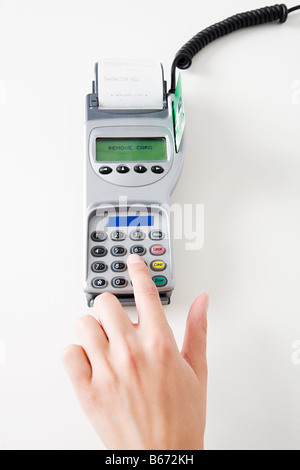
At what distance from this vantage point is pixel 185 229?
679 millimetres

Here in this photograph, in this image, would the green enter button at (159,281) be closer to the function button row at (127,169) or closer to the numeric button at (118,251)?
the numeric button at (118,251)

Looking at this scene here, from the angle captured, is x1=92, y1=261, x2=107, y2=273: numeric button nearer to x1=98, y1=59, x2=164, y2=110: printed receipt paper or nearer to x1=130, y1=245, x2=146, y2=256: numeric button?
x1=130, y1=245, x2=146, y2=256: numeric button

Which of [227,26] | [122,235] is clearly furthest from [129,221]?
[227,26]

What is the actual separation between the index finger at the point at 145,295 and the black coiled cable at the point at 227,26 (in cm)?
44

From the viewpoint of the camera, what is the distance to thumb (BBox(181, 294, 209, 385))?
0.50 m

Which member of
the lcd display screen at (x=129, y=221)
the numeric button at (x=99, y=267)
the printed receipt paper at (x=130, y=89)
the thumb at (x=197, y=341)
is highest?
the printed receipt paper at (x=130, y=89)

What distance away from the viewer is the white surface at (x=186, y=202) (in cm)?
59

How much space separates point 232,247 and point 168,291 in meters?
0.15

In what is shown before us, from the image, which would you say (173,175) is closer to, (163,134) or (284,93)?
(163,134)

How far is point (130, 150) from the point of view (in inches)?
26.3

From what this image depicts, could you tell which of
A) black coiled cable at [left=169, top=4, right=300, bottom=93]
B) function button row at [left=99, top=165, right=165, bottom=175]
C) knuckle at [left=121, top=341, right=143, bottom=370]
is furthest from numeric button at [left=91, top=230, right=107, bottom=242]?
black coiled cable at [left=169, top=4, right=300, bottom=93]

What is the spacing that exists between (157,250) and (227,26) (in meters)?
0.52

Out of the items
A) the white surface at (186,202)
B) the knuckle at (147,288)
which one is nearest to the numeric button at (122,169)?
the white surface at (186,202)
